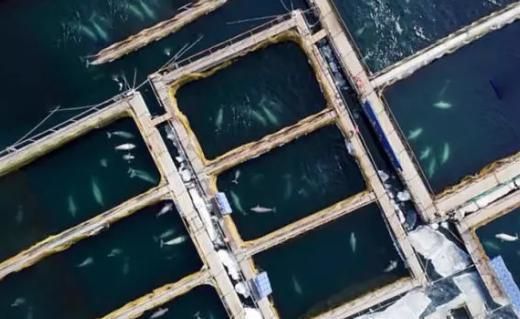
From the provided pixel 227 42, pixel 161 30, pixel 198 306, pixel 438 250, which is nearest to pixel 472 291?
pixel 438 250

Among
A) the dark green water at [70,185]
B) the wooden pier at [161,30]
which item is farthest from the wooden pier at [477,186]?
the wooden pier at [161,30]

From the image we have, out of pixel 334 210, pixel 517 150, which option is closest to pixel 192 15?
pixel 334 210

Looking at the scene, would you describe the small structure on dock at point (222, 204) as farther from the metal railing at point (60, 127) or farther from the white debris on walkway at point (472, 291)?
the white debris on walkway at point (472, 291)

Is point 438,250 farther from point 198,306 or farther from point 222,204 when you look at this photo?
point 198,306

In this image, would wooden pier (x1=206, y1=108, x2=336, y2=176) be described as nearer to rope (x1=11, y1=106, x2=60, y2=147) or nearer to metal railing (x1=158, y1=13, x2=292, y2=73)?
Result: metal railing (x1=158, y1=13, x2=292, y2=73)

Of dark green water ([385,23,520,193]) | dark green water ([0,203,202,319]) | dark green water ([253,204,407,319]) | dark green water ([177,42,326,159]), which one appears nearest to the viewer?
dark green water ([0,203,202,319])

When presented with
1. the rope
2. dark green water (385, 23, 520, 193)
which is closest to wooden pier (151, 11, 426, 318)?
dark green water (385, 23, 520, 193)
